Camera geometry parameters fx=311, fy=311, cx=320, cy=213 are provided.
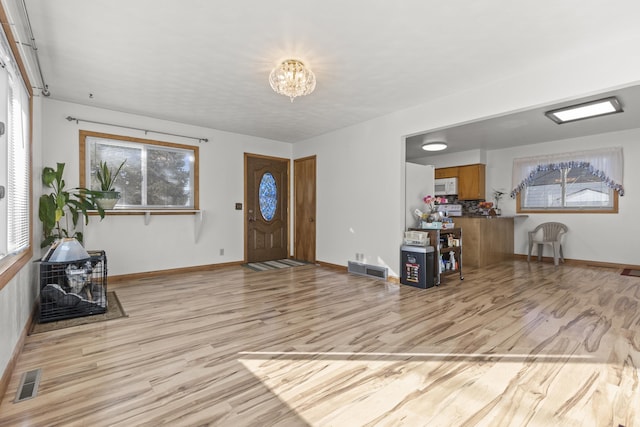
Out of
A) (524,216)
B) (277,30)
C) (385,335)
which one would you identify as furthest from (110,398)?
(524,216)

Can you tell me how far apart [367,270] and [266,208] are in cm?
254

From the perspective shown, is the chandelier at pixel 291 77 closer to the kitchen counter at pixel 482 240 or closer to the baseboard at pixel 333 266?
the baseboard at pixel 333 266

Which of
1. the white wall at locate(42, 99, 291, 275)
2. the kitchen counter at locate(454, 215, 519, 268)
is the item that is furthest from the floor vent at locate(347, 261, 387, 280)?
the kitchen counter at locate(454, 215, 519, 268)

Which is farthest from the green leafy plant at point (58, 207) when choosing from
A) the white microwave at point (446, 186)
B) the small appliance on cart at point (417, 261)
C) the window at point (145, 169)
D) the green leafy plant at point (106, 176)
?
the white microwave at point (446, 186)

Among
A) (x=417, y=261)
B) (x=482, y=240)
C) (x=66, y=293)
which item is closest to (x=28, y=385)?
(x=66, y=293)

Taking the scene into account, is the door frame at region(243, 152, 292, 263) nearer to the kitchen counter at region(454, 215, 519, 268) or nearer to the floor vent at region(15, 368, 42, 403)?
the kitchen counter at region(454, 215, 519, 268)

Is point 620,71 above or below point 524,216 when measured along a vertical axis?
above

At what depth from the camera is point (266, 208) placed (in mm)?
6410

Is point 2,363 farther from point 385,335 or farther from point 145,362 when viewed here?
point 385,335

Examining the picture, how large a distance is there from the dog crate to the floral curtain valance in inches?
312

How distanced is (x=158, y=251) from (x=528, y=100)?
550 cm

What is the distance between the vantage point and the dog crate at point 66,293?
304 centimetres

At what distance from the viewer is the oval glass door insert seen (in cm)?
634

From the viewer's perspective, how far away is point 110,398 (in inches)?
70.6
